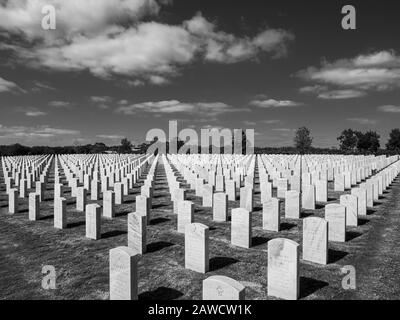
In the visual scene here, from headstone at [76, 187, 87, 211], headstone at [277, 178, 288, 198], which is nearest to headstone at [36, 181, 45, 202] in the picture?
headstone at [76, 187, 87, 211]

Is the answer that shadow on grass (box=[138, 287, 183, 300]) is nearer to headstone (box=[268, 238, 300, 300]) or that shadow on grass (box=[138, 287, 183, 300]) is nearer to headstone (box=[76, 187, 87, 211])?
headstone (box=[268, 238, 300, 300])

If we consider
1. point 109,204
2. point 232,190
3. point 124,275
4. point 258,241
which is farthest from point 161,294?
point 232,190

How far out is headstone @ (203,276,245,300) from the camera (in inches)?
162

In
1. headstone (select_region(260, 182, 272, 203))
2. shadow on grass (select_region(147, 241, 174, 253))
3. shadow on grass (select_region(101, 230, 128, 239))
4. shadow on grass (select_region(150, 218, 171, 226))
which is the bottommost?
shadow on grass (select_region(147, 241, 174, 253))

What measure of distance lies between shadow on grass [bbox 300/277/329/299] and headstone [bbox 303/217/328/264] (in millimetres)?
935

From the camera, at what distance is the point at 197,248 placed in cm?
641

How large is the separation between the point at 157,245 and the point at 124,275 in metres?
2.92

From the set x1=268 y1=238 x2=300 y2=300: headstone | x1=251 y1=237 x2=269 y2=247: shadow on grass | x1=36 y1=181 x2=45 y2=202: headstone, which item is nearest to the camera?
x1=268 y1=238 x2=300 y2=300: headstone

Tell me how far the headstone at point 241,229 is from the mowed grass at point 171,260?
0.73 ft

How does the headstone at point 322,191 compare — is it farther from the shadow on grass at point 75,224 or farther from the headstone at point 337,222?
the shadow on grass at point 75,224

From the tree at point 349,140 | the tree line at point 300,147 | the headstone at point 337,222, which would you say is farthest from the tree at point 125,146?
the headstone at point 337,222

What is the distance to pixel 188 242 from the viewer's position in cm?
659

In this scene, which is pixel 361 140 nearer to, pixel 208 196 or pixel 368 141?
pixel 368 141
